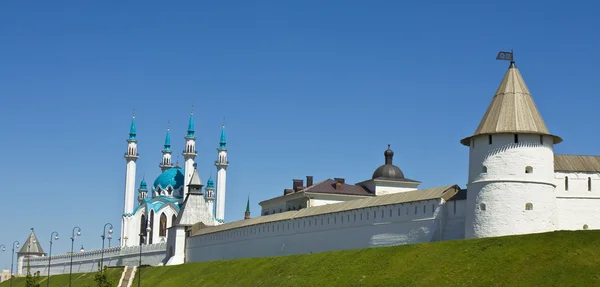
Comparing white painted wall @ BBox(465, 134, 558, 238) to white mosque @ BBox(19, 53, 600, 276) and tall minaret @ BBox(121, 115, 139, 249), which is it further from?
tall minaret @ BBox(121, 115, 139, 249)

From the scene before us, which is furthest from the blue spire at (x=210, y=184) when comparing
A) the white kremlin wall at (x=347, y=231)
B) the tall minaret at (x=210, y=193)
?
the white kremlin wall at (x=347, y=231)

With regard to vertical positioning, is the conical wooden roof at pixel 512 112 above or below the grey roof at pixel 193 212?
above

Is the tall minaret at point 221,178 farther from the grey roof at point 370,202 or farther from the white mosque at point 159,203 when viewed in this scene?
the grey roof at point 370,202

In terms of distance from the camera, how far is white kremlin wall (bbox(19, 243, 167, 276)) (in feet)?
308

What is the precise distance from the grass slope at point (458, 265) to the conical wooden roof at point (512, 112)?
6244 mm

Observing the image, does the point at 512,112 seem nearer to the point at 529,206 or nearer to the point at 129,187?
the point at 529,206

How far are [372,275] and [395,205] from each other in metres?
9.32

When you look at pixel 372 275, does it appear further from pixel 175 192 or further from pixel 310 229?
pixel 175 192

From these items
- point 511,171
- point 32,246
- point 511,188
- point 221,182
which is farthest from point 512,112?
point 32,246

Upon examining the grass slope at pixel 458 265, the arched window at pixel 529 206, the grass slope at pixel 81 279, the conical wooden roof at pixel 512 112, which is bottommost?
the grass slope at pixel 81 279

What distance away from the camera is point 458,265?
41.7 metres

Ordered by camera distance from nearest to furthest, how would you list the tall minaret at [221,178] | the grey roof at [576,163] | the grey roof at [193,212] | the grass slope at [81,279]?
the grey roof at [576,163] < the grass slope at [81,279] < the grey roof at [193,212] < the tall minaret at [221,178]

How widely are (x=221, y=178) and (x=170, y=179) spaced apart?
10.4 meters

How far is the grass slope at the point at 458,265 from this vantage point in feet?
122
